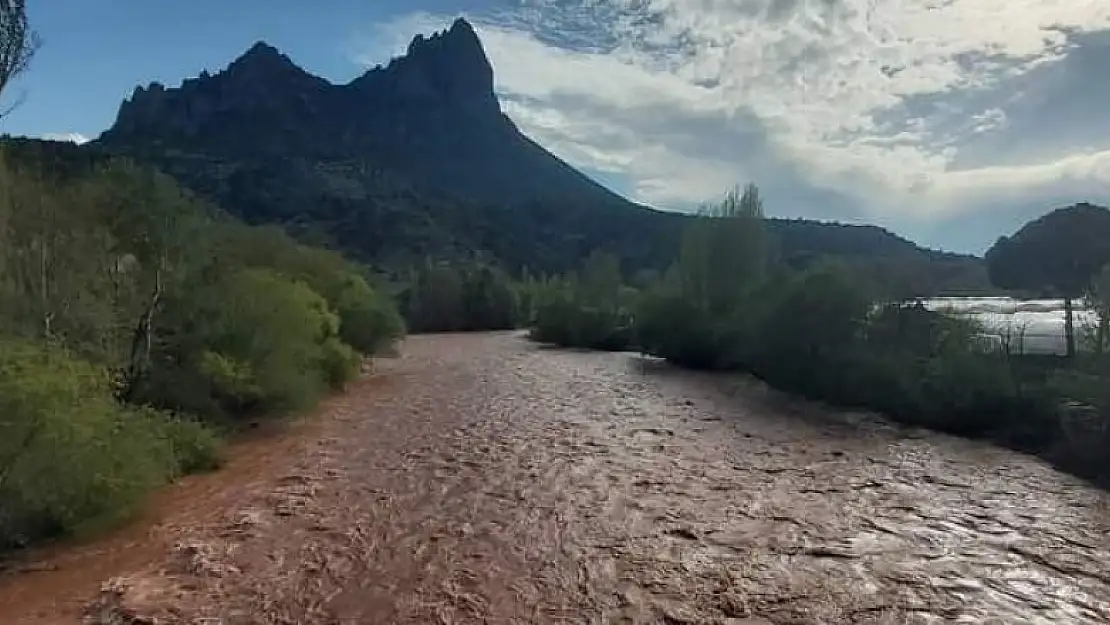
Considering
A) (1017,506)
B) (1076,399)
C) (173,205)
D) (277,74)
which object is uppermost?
(277,74)

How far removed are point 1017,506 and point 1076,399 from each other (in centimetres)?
572

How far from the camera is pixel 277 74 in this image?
10944 centimetres

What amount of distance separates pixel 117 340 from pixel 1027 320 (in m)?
23.1

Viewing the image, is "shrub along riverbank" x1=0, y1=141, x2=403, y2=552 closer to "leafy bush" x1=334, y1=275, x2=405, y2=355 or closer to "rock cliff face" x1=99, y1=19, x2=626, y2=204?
"leafy bush" x1=334, y1=275, x2=405, y2=355

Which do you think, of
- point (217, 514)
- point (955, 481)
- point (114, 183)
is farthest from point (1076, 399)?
point (114, 183)

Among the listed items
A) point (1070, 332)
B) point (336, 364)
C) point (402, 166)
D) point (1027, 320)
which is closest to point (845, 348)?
point (1027, 320)

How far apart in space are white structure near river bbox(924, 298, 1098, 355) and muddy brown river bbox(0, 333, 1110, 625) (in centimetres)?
378

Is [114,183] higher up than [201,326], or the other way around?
[114,183]

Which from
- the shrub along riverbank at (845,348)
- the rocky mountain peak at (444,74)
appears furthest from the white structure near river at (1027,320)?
the rocky mountain peak at (444,74)

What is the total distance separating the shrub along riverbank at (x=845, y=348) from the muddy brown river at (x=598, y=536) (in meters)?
1.28

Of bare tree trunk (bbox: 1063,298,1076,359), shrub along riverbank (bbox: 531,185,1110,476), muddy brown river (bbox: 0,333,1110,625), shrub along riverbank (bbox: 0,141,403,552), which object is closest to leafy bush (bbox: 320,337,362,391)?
shrub along riverbank (bbox: 0,141,403,552)

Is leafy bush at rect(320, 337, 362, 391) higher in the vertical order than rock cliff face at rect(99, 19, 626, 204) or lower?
lower

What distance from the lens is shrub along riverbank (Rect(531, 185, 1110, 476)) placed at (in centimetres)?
1942

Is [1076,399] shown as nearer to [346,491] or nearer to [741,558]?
[741,558]
